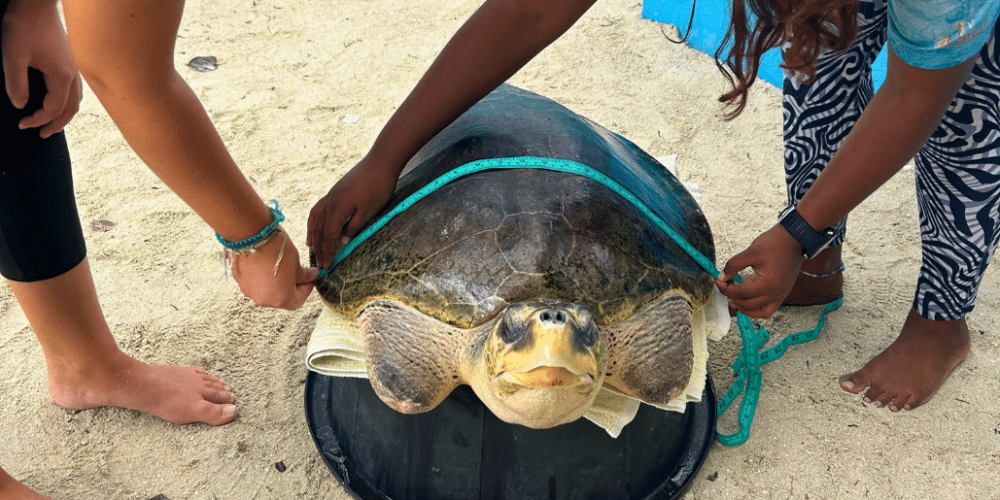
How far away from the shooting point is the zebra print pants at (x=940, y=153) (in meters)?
1.38

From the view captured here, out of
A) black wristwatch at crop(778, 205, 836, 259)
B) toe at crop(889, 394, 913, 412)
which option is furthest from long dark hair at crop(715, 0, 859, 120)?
toe at crop(889, 394, 913, 412)

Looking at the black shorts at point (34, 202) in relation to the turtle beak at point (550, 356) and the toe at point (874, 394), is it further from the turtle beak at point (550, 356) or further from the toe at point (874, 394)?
the toe at point (874, 394)

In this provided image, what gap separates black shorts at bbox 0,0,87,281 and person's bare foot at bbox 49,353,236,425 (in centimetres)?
29

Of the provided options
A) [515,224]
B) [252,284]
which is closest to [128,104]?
[252,284]

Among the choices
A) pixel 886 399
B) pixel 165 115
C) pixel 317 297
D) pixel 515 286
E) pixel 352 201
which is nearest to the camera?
pixel 165 115

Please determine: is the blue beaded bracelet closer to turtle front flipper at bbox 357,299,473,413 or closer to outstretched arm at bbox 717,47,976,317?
turtle front flipper at bbox 357,299,473,413

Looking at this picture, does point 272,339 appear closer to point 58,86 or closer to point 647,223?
point 58,86

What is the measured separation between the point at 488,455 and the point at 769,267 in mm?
603

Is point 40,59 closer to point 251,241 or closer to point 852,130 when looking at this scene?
point 251,241

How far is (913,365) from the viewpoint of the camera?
1742 millimetres

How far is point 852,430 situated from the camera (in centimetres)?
167

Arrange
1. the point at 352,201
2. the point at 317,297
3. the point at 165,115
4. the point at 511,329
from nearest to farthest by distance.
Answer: the point at 165,115 → the point at 511,329 → the point at 352,201 → the point at 317,297

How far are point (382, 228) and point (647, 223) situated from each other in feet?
1.62

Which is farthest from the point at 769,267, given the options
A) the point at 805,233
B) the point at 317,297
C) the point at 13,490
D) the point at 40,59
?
the point at 13,490
